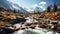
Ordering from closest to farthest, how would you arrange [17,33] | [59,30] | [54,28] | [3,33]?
1. [3,33]
2. [17,33]
3. [59,30]
4. [54,28]

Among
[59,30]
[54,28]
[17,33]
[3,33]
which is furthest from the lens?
[54,28]

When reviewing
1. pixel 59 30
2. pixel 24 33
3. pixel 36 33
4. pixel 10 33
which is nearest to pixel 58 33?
pixel 59 30

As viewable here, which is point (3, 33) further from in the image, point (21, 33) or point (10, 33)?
point (21, 33)

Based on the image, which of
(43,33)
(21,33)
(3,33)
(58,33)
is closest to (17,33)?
(21,33)

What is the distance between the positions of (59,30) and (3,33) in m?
17.5

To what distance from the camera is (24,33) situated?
31297mm

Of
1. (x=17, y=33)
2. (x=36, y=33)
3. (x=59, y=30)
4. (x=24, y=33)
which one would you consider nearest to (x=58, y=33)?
(x=59, y=30)

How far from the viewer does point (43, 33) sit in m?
32.7

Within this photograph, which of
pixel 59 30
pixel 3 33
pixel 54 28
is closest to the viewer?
pixel 3 33

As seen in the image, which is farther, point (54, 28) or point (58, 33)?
point (54, 28)

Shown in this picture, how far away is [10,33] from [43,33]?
9.84 metres

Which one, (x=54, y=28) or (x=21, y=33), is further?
(x=54, y=28)

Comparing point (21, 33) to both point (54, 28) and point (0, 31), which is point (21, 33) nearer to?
point (0, 31)

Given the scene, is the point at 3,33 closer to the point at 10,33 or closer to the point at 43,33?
the point at 10,33
